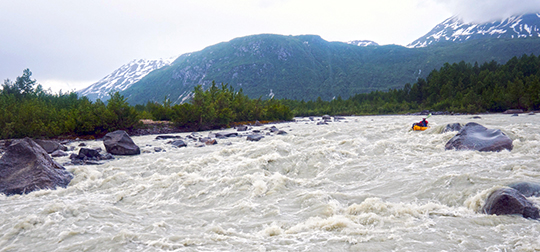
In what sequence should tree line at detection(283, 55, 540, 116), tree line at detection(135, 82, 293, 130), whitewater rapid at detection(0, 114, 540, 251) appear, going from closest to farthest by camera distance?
whitewater rapid at detection(0, 114, 540, 251) < tree line at detection(135, 82, 293, 130) < tree line at detection(283, 55, 540, 116)

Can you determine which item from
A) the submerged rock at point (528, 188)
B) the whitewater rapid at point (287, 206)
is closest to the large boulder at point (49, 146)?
the whitewater rapid at point (287, 206)

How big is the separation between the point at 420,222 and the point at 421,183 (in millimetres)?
3154

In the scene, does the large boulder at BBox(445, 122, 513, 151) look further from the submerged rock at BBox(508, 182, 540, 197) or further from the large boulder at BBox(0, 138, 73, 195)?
the large boulder at BBox(0, 138, 73, 195)

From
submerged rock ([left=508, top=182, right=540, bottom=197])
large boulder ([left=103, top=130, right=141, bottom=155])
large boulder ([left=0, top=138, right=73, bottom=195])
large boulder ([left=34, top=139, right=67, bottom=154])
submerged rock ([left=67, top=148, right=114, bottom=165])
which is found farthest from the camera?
large boulder ([left=34, top=139, right=67, bottom=154])

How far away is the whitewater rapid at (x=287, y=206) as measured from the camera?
5953 mm

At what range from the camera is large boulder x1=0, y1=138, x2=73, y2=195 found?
1045cm

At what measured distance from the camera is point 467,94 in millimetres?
66000

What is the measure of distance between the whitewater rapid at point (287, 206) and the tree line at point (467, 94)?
5550cm

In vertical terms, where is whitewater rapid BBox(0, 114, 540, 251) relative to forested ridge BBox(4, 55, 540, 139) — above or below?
below

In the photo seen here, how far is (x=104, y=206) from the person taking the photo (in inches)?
344

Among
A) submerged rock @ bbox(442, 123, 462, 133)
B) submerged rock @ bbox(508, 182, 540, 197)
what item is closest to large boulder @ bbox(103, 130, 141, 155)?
submerged rock @ bbox(508, 182, 540, 197)

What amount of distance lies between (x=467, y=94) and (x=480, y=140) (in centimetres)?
6486

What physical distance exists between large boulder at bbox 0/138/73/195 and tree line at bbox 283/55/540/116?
234 feet

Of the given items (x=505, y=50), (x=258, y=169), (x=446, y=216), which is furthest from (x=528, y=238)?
(x=505, y=50)
